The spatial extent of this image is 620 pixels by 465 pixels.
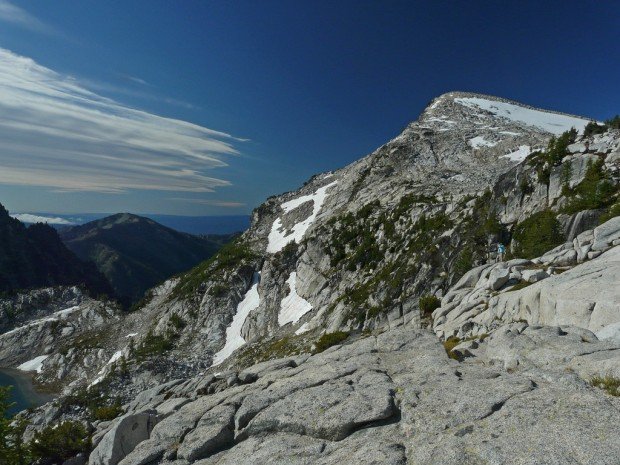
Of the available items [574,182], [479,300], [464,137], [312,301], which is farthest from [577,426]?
[464,137]

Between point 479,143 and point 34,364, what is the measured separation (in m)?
146

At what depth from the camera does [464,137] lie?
351 ft

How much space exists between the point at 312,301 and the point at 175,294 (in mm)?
51514

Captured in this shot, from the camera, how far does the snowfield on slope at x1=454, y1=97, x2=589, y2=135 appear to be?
4773 inches

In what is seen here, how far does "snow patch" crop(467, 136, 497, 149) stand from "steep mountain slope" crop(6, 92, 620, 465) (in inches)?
271

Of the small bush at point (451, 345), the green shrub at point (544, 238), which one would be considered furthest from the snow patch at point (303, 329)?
the small bush at point (451, 345)

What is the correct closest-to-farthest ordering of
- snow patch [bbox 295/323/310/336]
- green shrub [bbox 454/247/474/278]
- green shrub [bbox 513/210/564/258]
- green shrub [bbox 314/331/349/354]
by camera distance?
green shrub [bbox 513/210/564/258], green shrub [bbox 314/331/349/354], green shrub [bbox 454/247/474/278], snow patch [bbox 295/323/310/336]

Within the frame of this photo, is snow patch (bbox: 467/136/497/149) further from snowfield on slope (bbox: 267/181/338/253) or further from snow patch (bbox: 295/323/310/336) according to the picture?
snow patch (bbox: 295/323/310/336)

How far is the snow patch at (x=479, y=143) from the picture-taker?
9831 cm

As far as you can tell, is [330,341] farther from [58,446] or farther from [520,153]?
[520,153]

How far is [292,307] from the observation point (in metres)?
75.1

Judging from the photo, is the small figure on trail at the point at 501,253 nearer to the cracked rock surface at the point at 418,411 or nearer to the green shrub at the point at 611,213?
the green shrub at the point at 611,213

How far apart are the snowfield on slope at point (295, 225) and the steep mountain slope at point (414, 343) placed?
10.1m

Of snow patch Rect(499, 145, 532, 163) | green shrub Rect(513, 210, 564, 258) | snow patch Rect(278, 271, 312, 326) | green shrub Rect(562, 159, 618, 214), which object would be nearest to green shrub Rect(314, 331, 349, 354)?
green shrub Rect(513, 210, 564, 258)
